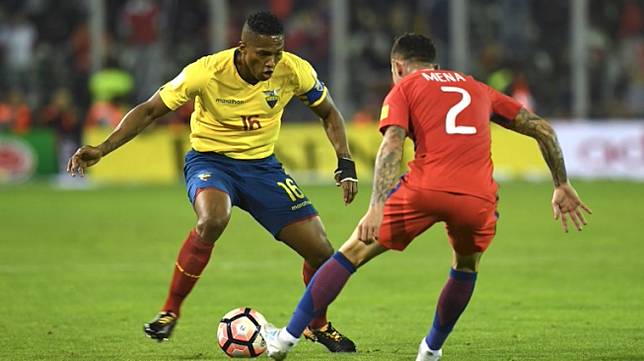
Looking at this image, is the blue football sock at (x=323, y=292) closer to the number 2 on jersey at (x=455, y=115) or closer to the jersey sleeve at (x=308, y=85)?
the number 2 on jersey at (x=455, y=115)

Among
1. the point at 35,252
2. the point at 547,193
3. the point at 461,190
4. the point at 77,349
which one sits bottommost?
the point at 547,193

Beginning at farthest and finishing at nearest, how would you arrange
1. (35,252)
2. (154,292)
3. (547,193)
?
(547,193), (35,252), (154,292)

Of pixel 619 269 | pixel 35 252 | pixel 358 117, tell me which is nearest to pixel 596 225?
pixel 619 269

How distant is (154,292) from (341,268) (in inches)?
184

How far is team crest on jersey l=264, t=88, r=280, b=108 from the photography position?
27.9 feet

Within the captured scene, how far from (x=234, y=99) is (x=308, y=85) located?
0.50 metres

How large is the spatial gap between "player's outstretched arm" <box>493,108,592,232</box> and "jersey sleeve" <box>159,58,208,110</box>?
6.58ft

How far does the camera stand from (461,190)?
707 cm

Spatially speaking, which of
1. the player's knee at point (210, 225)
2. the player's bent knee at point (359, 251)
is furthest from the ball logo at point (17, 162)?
the player's bent knee at point (359, 251)

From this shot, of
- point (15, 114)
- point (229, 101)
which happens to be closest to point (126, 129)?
point (229, 101)

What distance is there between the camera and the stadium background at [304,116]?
15.2 metres

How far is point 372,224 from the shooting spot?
22.7 ft

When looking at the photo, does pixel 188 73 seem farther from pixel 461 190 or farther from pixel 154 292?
pixel 154 292

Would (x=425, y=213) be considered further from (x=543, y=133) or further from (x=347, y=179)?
(x=347, y=179)
